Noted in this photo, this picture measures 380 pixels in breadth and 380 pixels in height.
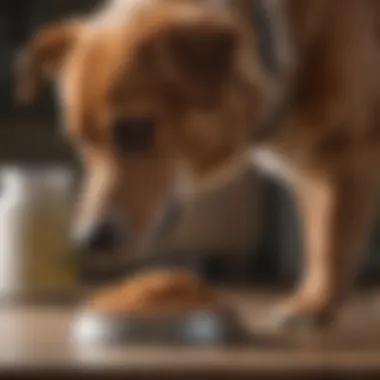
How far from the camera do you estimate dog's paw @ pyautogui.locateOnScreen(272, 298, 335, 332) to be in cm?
87

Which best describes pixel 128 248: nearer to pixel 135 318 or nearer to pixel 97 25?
pixel 135 318

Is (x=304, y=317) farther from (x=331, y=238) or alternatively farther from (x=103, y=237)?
(x=103, y=237)

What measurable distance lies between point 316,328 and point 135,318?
17cm

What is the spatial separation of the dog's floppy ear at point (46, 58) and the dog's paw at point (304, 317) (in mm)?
284

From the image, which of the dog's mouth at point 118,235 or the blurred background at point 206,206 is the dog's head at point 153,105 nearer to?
the dog's mouth at point 118,235

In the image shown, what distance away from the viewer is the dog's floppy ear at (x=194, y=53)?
750 millimetres

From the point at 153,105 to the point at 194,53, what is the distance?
0.05 meters

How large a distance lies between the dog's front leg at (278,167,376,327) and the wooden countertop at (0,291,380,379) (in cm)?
3

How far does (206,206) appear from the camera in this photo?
1243 mm

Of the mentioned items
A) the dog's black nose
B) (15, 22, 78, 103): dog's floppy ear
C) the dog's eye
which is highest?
(15, 22, 78, 103): dog's floppy ear

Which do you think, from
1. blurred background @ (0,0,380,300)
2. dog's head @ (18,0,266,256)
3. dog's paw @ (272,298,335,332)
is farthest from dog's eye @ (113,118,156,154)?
blurred background @ (0,0,380,300)

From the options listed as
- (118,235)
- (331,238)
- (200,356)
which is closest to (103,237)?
(118,235)

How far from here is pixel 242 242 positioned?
1239mm

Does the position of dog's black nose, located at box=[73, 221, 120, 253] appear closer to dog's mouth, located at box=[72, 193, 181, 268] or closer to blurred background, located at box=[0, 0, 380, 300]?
dog's mouth, located at box=[72, 193, 181, 268]
